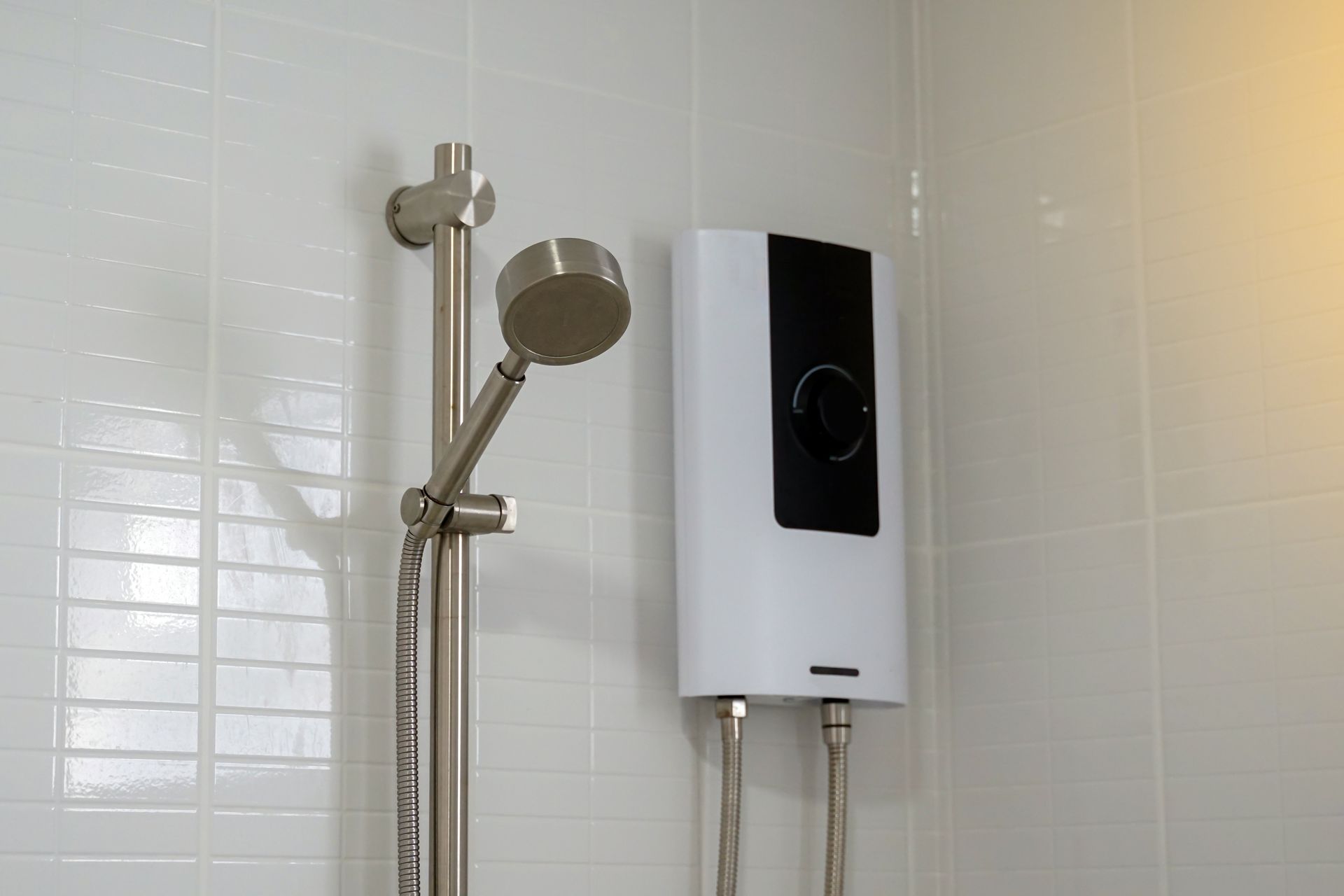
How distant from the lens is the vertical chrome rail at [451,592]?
3.60 feet

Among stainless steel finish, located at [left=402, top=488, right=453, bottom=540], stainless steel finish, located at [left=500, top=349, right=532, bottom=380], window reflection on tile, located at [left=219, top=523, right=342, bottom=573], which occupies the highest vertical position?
stainless steel finish, located at [left=500, top=349, right=532, bottom=380]

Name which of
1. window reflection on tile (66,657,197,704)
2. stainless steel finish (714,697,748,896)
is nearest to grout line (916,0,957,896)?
stainless steel finish (714,697,748,896)

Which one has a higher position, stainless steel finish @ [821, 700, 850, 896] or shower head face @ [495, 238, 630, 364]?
shower head face @ [495, 238, 630, 364]

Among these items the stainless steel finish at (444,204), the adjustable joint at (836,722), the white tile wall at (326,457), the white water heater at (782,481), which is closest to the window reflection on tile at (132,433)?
the white tile wall at (326,457)

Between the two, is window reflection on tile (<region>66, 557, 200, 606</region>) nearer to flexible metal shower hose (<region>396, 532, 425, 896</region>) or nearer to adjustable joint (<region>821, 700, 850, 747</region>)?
flexible metal shower hose (<region>396, 532, 425, 896</region>)

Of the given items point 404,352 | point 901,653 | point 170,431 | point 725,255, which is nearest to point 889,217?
point 725,255

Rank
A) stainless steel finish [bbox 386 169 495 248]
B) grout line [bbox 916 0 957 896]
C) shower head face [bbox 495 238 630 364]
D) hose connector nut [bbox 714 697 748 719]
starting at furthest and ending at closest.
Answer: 1. grout line [bbox 916 0 957 896]
2. hose connector nut [bbox 714 697 748 719]
3. stainless steel finish [bbox 386 169 495 248]
4. shower head face [bbox 495 238 630 364]

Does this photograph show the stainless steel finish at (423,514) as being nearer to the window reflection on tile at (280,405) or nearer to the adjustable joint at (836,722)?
the window reflection on tile at (280,405)

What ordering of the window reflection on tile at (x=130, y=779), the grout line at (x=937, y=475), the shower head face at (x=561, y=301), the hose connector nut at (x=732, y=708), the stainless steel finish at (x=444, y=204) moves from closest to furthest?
1. the shower head face at (x=561, y=301)
2. the window reflection on tile at (x=130, y=779)
3. the stainless steel finish at (x=444, y=204)
4. the hose connector nut at (x=732, y=708)
5. the grout line at (x=937, y=475)

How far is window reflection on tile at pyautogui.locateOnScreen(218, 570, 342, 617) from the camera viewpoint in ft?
3.68

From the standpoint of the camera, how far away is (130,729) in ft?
3.51

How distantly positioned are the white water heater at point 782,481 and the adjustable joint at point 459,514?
208 millimetres

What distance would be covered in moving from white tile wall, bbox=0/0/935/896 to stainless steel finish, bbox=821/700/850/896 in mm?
53

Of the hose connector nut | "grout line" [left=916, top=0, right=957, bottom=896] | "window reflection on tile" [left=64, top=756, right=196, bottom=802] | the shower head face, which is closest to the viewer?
the shower head face
